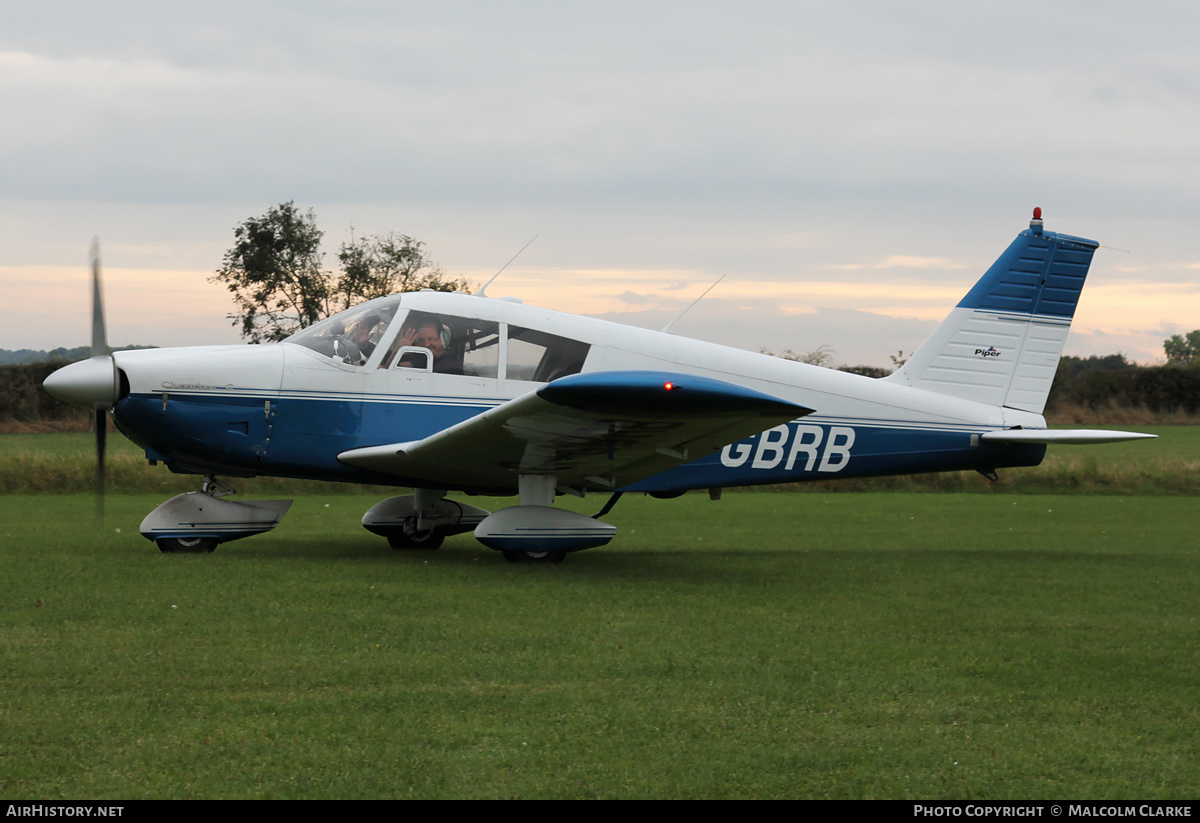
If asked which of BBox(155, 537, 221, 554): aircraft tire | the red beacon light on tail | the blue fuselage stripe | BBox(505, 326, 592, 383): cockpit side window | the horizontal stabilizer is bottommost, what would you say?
BBox(155, 537, 221, 554): aircraft tire

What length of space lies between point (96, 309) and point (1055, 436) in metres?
8.73

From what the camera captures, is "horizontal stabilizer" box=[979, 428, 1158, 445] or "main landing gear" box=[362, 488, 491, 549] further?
"main landing gear" box=[362, 488, 491, 549]

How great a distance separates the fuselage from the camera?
932 cm

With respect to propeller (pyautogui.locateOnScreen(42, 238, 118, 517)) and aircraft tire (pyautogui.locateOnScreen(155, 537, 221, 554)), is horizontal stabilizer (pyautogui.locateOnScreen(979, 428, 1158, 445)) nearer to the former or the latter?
aircraft tire (pyautogui.locateOnScreen(155, 537, 221, 554))

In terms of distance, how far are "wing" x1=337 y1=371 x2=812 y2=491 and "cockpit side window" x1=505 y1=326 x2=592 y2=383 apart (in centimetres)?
86

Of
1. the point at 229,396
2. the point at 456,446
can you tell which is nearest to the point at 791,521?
the point at 456,446

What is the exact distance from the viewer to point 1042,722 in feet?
15.0

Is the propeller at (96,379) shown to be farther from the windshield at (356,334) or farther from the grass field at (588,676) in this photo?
the windshield at (356,334)

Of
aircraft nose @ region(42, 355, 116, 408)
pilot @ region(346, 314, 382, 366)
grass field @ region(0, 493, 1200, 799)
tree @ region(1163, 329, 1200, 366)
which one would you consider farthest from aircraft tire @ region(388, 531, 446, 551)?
tree @ region(1163, 329, 1200, 366)

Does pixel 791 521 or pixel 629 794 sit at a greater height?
pixel 629 794

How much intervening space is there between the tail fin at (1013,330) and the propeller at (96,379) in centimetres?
731

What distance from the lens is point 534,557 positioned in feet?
31.0
